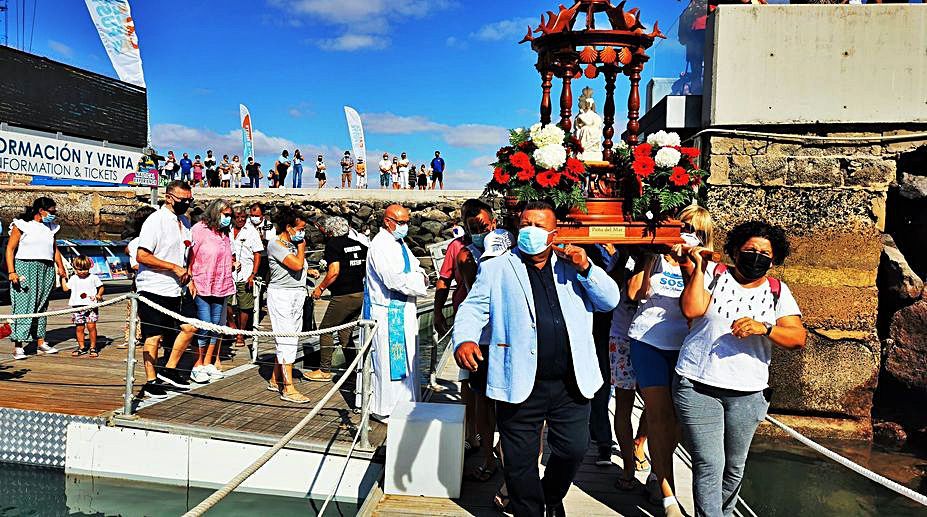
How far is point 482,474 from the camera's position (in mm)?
4871

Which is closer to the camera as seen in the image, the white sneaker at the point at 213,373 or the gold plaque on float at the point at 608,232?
the gold plaque on float at the point at 608,232

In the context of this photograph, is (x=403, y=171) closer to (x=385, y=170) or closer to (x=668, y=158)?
(x=385, y=170)

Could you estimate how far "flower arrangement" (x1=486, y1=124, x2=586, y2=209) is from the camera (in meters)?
4.41

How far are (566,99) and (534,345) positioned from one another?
236 cm

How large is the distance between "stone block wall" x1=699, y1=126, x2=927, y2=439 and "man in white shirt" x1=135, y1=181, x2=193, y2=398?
5.38m

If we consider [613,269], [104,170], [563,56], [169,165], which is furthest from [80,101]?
[169,165]

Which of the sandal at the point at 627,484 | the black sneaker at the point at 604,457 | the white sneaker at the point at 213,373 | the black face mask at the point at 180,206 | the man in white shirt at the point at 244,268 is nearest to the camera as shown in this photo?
the sandal at the point at 627,484

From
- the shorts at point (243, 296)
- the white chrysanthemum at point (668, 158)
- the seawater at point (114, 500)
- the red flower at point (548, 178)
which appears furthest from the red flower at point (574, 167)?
the shorts at point (243, 296)

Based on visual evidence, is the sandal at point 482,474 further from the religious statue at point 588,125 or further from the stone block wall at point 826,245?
the stone block wall at point 826,245

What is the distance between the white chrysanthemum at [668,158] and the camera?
4.47 m

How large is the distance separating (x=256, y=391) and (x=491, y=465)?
3.19 m

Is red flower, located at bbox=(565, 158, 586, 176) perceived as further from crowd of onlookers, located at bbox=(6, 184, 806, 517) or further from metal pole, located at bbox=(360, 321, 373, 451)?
metal pole, located at bbox=(360, 321, 373, 451)

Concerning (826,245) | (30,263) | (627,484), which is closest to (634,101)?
(627,484)

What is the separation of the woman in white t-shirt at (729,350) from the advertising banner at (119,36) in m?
13.2
